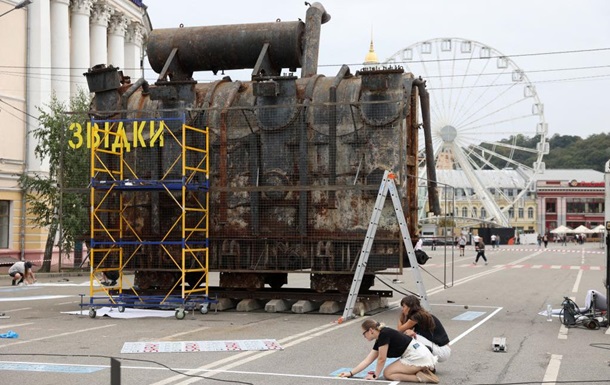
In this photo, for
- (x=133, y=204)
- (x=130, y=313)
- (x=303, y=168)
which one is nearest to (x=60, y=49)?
(x=133, y=204)

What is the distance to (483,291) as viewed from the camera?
89.6ft

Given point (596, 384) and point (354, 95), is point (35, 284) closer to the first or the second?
point (354, 95)

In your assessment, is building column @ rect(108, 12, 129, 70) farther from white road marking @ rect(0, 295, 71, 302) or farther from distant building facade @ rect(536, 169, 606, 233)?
distant building facade @ rect(536, 169, 606, 233)

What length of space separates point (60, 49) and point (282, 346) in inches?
1510

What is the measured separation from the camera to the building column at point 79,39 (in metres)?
51.2

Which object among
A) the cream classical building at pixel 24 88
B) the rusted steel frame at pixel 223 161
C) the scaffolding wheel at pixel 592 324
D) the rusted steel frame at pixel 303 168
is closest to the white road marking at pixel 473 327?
the scaffolding wheel at pixel 592 324

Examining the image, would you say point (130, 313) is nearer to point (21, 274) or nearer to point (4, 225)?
point (21, 274)

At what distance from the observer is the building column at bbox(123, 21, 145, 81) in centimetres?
6022

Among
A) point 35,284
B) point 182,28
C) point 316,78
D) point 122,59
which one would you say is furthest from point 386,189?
point 122,59

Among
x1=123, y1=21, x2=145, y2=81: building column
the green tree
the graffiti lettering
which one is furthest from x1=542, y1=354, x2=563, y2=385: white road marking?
x1=123, y1=21, x2=145, y2=81: building column

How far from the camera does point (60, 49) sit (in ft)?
159

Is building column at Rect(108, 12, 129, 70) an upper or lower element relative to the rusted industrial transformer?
upper

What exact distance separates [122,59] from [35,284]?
28.0 metres

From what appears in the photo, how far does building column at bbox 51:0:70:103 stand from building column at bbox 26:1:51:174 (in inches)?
77.6
